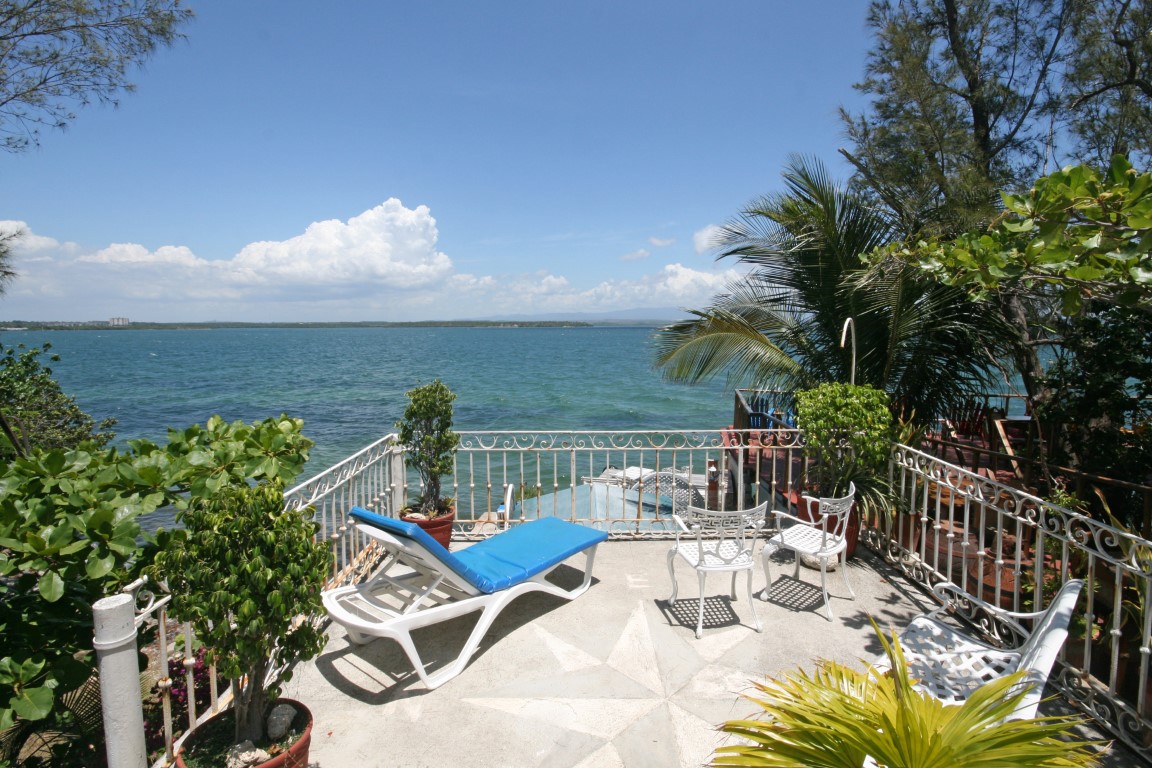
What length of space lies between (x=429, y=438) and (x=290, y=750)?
3375 mm

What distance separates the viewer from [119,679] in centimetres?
230

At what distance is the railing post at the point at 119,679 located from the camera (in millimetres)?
2246

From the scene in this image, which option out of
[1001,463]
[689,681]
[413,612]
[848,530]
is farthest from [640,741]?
[1001,463]

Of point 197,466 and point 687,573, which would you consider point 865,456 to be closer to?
point 687,573

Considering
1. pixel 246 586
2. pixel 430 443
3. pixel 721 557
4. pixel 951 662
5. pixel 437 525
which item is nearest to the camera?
pixel 246 586

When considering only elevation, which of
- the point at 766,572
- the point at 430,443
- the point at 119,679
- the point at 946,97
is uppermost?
the point at 946,97

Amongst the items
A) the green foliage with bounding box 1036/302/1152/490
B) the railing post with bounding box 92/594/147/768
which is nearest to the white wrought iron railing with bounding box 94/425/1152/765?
the railing post with bounding box 92/594/147/768

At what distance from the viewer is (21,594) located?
A: 2.45 m

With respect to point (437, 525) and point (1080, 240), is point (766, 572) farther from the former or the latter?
point (1080, 240)

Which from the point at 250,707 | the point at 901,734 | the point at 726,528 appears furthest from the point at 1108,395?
the point at 250,707

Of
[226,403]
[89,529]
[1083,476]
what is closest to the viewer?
[89,529]

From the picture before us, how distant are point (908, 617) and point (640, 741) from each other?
248 cm

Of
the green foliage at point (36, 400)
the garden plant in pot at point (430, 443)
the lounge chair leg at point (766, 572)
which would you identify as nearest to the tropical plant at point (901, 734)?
the lounge chair leg at point (766, 572)

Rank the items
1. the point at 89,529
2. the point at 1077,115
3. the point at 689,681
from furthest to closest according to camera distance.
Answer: the point at 1077,115 → the point at 689,681 → the point at 89,529
